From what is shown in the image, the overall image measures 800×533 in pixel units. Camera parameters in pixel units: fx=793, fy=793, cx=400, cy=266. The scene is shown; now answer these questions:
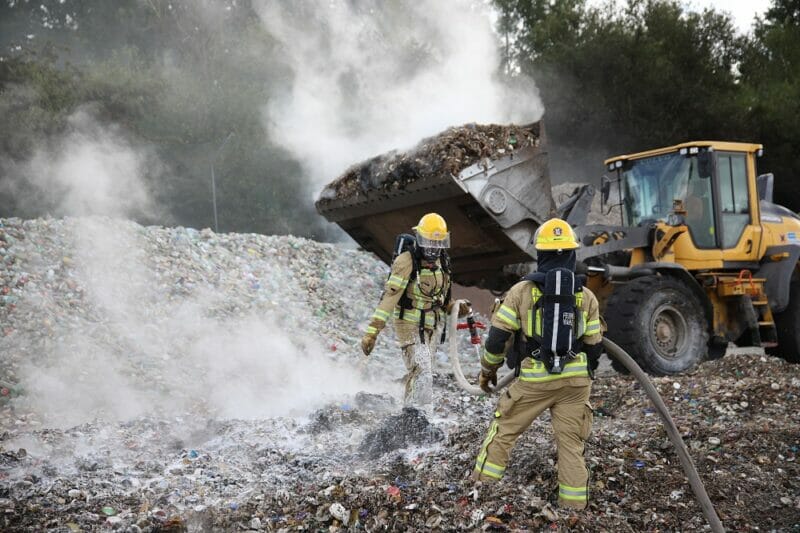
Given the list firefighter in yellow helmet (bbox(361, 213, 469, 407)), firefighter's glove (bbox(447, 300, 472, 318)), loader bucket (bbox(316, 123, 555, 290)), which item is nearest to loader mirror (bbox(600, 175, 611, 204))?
loader bucket (bbox(316, 123, 555, 290))

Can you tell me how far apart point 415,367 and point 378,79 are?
6.68m

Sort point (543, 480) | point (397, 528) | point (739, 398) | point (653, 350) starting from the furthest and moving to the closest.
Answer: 1. point (653, 350)
2. point (739, 398)
3. point (543, 480)
4. point (397, 528)

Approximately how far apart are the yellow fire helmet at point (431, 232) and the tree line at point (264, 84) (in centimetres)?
1171

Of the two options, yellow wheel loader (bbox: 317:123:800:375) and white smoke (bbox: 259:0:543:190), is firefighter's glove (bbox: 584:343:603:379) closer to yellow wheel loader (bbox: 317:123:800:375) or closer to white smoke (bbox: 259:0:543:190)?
yellow wheel loader (bbox: 317:123:800:375)

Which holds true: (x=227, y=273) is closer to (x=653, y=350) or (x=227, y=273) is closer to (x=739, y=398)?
(x=653, y=350)

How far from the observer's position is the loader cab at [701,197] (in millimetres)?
8047

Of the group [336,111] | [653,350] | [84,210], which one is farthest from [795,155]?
[84,210]

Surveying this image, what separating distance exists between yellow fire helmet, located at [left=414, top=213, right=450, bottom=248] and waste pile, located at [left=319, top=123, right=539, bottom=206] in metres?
1.25

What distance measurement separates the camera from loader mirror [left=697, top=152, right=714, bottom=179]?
791 cm

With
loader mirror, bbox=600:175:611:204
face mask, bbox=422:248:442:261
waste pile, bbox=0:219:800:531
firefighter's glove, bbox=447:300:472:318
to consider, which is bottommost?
waste pile, bbox=0:219:800:531

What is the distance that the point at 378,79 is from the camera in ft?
38.5

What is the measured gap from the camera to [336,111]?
38.0 feet

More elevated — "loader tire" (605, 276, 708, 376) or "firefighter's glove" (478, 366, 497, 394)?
"loader tire" (605, 276, 708, 376)

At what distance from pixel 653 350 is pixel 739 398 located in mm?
1167
